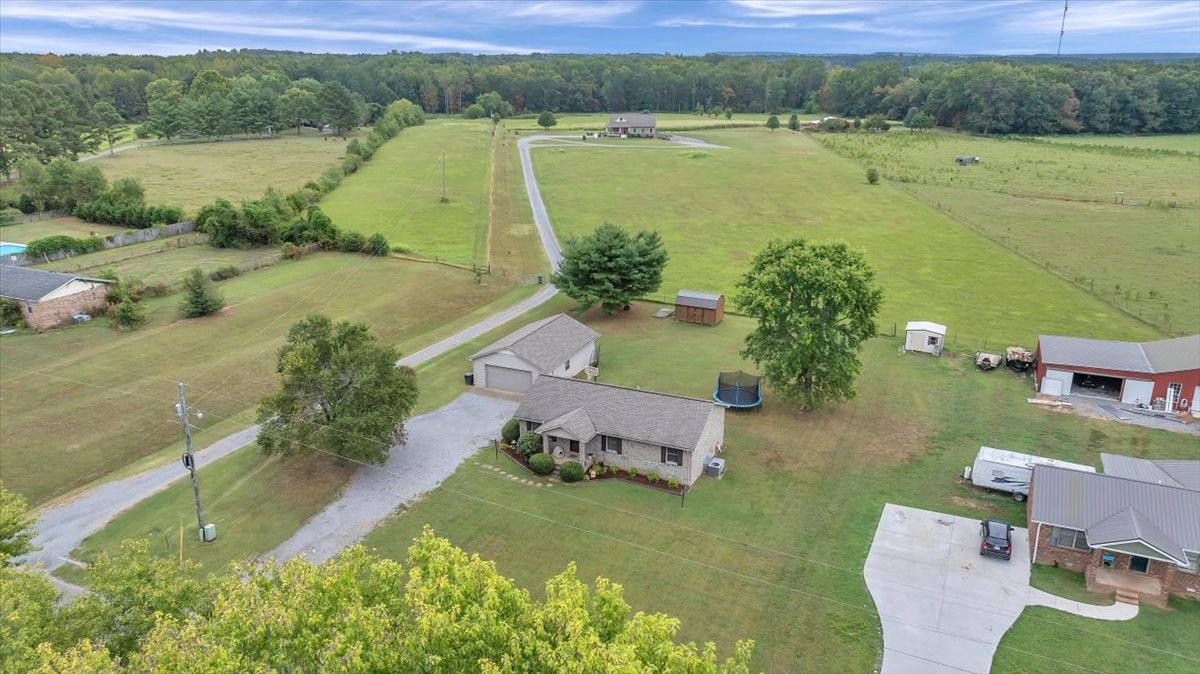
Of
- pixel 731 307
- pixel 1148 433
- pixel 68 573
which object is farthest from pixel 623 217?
pixel 68 573

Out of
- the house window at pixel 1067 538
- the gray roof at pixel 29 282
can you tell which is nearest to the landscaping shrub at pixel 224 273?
the gray roof at pixel 29 282

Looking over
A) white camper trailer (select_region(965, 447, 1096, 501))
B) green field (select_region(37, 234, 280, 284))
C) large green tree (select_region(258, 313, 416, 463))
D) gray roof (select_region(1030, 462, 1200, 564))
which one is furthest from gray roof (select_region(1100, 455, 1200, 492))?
green field (select_region(37, 234, 280, 284))

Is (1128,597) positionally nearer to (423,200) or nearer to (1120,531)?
(1120,531)

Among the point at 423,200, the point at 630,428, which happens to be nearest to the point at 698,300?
the point at 630,428

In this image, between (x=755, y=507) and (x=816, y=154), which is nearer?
(x=755, y=507)

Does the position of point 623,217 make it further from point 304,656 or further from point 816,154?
point 304,656

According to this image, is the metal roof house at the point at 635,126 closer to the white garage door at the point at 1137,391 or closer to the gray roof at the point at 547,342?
the gray roof at the point at 547,342
